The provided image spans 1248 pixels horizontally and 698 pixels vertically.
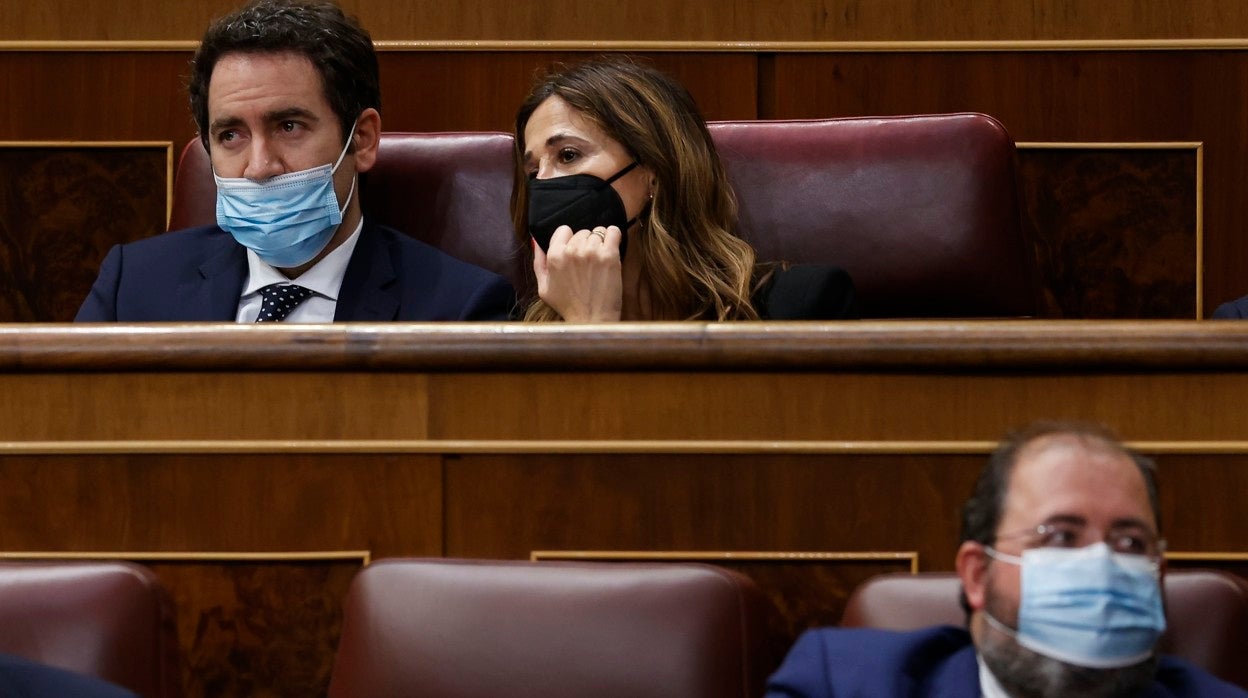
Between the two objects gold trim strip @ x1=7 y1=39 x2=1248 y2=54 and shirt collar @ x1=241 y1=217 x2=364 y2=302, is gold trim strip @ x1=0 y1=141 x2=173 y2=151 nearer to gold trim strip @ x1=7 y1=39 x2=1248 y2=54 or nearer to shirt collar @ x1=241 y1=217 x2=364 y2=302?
gold trim strip @ x1=7 y1=39 x2=1248 y2=54

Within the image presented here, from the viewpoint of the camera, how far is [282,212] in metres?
0.90

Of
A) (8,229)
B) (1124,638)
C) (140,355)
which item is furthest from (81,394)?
(8,229)

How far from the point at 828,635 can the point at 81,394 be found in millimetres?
311

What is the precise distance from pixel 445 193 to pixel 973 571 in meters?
0.53

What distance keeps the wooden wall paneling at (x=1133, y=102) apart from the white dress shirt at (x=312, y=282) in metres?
0.41

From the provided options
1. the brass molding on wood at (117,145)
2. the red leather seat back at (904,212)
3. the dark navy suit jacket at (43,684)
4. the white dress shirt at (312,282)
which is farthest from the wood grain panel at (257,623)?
the brass molding on wood at (117,145)

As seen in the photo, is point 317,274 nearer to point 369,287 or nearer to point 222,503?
point 369,287

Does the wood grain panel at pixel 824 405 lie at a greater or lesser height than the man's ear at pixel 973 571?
greater

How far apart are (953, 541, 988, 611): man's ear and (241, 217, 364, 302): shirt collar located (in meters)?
0.50

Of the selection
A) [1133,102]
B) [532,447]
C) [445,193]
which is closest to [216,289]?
[445,193]

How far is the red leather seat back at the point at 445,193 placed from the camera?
0.96 meters

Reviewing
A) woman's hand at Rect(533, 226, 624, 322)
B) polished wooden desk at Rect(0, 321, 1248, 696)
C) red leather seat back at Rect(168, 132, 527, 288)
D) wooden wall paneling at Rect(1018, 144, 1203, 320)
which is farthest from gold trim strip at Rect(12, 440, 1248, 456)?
wooden wall paneling at Rect(1018, 144, 1203, 320)

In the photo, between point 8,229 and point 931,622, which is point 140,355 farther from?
point 8,229

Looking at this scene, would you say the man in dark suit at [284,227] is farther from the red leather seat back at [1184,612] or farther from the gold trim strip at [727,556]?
the red leather seat back at [1184,612]
